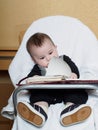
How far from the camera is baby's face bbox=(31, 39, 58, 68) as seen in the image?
1501 millimetres

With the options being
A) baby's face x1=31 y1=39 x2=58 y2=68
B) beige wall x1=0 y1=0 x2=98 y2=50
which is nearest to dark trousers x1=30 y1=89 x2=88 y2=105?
baby's face x1=31 y1=39 x2=58 y2=68

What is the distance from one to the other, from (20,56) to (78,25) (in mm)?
→ 334

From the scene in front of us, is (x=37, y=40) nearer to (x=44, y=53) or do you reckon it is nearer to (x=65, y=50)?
(x=44, y=53)

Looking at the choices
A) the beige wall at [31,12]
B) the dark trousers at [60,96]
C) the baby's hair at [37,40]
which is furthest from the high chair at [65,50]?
the beige wall at [31,12]

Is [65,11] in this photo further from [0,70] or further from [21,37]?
[0,70]

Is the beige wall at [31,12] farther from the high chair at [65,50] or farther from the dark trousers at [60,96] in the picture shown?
the dark trousers at [60,96]

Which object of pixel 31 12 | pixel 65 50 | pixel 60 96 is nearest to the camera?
pixel 60 96

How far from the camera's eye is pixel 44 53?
1505 mm

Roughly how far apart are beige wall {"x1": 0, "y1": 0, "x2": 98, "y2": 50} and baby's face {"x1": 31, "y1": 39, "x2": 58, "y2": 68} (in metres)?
0.50

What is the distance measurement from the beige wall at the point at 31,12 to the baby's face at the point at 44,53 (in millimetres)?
499

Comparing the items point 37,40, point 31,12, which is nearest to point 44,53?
point 37,40

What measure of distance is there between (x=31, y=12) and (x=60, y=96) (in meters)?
0.76

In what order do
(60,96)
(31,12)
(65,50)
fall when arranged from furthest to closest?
(31,12) < (65,50) < (60,96)

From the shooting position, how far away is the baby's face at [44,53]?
150cm
